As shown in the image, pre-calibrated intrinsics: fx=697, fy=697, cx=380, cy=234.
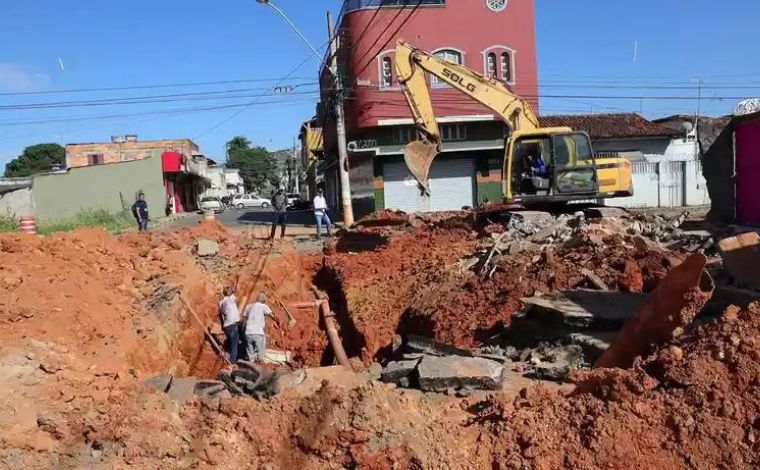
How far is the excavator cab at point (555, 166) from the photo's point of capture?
15758 mm

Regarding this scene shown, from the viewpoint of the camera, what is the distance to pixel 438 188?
1247 inches

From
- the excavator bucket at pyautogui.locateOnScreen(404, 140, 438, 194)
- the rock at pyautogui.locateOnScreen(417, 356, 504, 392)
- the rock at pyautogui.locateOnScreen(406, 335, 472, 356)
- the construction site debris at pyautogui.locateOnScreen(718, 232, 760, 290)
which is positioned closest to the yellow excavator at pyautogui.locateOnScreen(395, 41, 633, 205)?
the excavator bucket at pyautogui.locateOnScreen(404, 140, 438, 194)

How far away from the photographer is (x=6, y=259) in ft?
32.8

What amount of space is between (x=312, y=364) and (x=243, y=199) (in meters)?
51.0

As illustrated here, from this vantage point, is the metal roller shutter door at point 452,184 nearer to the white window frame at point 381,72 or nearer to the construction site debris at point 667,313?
the white window frame at point 381,72

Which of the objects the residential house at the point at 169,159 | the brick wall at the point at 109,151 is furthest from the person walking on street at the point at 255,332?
the brick wall at the point at 109,151

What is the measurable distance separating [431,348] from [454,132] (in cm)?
2264

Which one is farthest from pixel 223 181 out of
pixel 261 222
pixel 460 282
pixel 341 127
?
pixel 460 282

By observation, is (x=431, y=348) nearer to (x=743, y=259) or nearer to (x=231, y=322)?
(x=743, y=259)

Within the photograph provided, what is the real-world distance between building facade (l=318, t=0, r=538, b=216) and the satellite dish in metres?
13.1

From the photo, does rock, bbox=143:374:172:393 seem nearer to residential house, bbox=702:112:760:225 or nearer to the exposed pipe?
the exposed pipe

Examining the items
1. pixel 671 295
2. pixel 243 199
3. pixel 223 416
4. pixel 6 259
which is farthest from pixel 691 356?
pixel 243 199

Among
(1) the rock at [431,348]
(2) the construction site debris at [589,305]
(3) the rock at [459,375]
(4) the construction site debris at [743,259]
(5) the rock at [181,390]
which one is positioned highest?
(4) the construction site debris at [743,259]

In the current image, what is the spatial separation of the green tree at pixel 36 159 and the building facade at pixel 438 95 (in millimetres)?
69745
